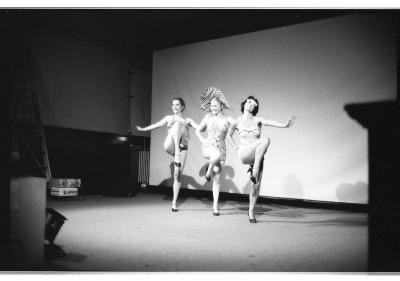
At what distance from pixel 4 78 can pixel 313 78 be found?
452cm

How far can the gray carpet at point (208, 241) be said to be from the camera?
204 cm

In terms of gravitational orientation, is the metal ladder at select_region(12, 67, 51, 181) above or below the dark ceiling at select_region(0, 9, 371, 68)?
below

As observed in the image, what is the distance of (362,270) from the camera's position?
6.57 ft

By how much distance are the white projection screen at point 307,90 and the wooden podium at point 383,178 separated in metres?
3.20

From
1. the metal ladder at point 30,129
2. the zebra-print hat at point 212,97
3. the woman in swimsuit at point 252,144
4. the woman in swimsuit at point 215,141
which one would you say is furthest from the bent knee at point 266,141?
the metal ladder at point 30,129

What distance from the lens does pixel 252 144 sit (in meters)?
3.61

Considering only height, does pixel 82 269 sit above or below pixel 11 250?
below

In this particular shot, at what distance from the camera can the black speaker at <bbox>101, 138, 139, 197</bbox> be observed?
579 centimetres

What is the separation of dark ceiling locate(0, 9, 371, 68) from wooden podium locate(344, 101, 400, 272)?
12.6 ft

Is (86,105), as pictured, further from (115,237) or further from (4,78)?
(4,78)

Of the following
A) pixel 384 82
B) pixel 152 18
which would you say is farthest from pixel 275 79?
pixel 152 18

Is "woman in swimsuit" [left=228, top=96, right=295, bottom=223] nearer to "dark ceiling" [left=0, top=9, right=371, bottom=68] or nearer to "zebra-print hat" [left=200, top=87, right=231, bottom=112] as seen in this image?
"zebra-print hat" [left=200, top=87, right=231, bottom=112]

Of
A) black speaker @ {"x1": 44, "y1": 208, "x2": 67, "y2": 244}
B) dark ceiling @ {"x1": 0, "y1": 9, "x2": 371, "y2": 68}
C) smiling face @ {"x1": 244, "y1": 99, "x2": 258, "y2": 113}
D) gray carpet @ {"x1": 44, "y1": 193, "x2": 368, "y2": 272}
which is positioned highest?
dark ceiling @ {"x1": 0, "y1": 9, "x2": 371, "y2": 68}

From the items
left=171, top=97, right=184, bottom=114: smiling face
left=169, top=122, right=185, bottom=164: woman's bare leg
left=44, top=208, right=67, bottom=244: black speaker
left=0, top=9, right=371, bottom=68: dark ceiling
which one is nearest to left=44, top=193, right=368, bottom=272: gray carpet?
left=44, top=208, right=67, bottom=244: black speaker
